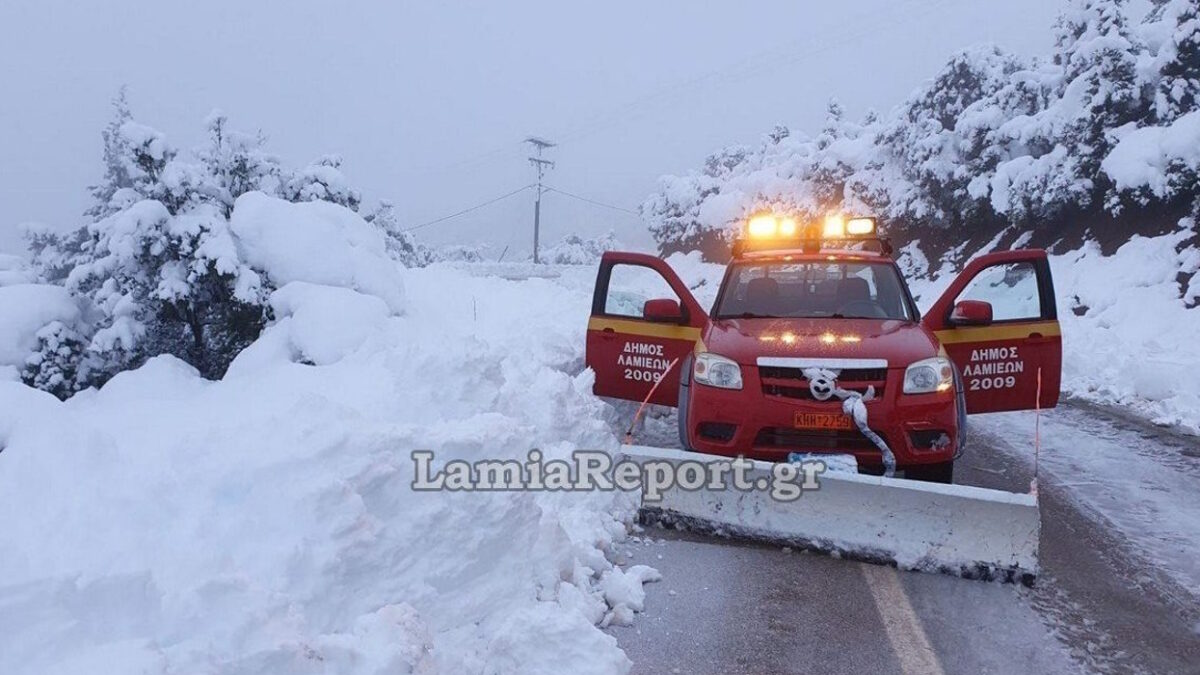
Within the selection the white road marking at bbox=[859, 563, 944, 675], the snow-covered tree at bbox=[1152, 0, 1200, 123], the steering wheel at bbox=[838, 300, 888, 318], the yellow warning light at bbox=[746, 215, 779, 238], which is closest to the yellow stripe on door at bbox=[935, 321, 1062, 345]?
the steering wheel at bbox=[838, 300, 888, 318]

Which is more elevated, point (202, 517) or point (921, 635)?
point (202, 517)

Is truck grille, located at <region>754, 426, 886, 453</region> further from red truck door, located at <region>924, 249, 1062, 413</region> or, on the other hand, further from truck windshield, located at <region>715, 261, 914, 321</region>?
red truck door, located at <region>924, 249, 1062, 413</region>

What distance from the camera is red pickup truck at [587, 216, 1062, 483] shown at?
462 cm

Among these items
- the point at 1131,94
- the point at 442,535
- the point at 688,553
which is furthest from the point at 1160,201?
the point at 442,535

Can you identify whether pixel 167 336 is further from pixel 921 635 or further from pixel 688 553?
pixel 921 635

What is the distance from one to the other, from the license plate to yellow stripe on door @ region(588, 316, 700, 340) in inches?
65.4

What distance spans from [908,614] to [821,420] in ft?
4.01

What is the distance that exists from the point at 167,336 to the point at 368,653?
8154mm

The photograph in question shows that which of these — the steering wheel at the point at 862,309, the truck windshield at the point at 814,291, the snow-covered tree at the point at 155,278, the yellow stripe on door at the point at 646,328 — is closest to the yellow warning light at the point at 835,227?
the truck windshield at the point at 814,291

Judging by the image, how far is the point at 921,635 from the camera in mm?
3516

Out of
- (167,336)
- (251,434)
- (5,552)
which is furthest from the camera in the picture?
(167,336)

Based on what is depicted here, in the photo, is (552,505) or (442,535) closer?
(442,535)

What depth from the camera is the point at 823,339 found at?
491cm

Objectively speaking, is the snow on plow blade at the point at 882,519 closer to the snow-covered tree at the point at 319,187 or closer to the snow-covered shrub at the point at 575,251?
the snow-covered tree at the point at 319,187
